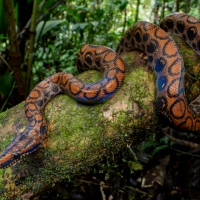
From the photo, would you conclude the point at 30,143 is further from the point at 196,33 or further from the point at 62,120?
the point at 196,33

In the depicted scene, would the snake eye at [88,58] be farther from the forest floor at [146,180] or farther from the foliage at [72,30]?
the foliage at [72,30]

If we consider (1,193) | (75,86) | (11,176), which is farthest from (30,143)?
(75,86)

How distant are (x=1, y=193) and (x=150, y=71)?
258 cm

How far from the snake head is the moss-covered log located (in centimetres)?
11

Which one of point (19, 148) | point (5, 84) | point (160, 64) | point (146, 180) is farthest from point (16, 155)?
point (146, 180)

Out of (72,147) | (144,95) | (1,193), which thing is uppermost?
(144,95)

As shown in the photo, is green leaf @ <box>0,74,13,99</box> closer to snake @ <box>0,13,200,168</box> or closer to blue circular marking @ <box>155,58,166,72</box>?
snake @ <box>0,13,200,168</box>

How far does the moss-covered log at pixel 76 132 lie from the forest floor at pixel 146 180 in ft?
4.16

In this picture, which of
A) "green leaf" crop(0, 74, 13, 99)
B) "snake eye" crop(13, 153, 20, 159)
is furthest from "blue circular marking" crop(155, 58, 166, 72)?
"green leaf" crop(0, 74, 13, 99)

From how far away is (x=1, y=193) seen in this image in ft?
10.2

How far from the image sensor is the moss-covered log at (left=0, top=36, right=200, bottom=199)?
10.7ft

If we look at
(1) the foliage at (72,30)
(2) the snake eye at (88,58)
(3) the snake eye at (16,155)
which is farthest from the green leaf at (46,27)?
(3) the snake eye at (16,155)

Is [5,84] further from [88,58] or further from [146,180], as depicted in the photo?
[146,180]

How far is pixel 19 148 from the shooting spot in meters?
3.21
